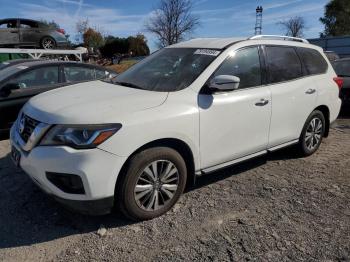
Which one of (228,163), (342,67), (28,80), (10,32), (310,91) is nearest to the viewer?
(228,163)

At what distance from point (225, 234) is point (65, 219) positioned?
157cm

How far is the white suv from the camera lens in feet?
9.86

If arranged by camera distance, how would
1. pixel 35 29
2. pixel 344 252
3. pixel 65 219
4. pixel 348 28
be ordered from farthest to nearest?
pixel 348 28 → pixel 35 29 → pixel 65 219 → pixel 344 252

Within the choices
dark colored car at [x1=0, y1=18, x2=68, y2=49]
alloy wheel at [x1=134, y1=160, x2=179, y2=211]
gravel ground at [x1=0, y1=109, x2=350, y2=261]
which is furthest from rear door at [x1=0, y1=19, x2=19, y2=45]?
alloy wheel at [x1=134, y1=160, x2=179, y2=211]

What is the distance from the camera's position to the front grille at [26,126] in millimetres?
3301

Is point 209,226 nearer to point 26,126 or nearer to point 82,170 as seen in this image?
point 82,170

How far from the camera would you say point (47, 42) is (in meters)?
15.3

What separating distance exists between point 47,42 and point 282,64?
1301 cm

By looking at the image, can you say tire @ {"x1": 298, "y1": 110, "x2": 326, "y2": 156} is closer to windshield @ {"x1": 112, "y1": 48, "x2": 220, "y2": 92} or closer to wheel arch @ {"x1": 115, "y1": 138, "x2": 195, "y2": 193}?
windshield @ {"x1": 112, "y1": 48, "x2": 220, "y2": 92}

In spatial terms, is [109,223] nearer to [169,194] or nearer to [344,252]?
[169,194]

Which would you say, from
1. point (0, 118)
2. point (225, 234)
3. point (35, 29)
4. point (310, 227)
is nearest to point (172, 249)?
point (225, 234)

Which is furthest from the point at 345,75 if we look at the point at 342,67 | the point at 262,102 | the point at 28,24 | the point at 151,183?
the point at 28,24

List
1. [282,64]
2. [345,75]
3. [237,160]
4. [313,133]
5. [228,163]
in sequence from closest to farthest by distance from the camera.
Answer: [228,163], [237,160], [282,64], [313,133], [345,75]

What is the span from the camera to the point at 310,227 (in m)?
3.40
